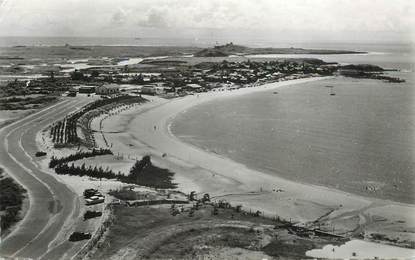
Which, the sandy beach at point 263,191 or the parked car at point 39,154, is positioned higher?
the parked car at point 39,154

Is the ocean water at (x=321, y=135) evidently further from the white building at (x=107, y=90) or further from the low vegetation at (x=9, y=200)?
the low vegetation at (x=9, y=200)

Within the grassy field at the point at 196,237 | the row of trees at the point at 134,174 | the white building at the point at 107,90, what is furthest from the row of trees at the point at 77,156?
the white building at the point at 107,90

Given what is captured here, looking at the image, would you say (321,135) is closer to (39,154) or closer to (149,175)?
(149,175)

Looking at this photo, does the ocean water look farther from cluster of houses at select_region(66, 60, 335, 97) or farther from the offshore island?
cluster of houses at select_region(66, 60, 335, 97)

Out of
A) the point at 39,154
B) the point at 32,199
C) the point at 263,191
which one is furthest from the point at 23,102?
the point at 263,191

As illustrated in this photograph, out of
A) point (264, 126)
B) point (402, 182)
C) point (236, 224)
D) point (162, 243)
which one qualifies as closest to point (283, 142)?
point (264, 126)

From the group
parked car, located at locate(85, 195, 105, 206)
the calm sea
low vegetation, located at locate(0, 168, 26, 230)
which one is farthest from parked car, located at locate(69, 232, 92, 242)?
the calm sea
